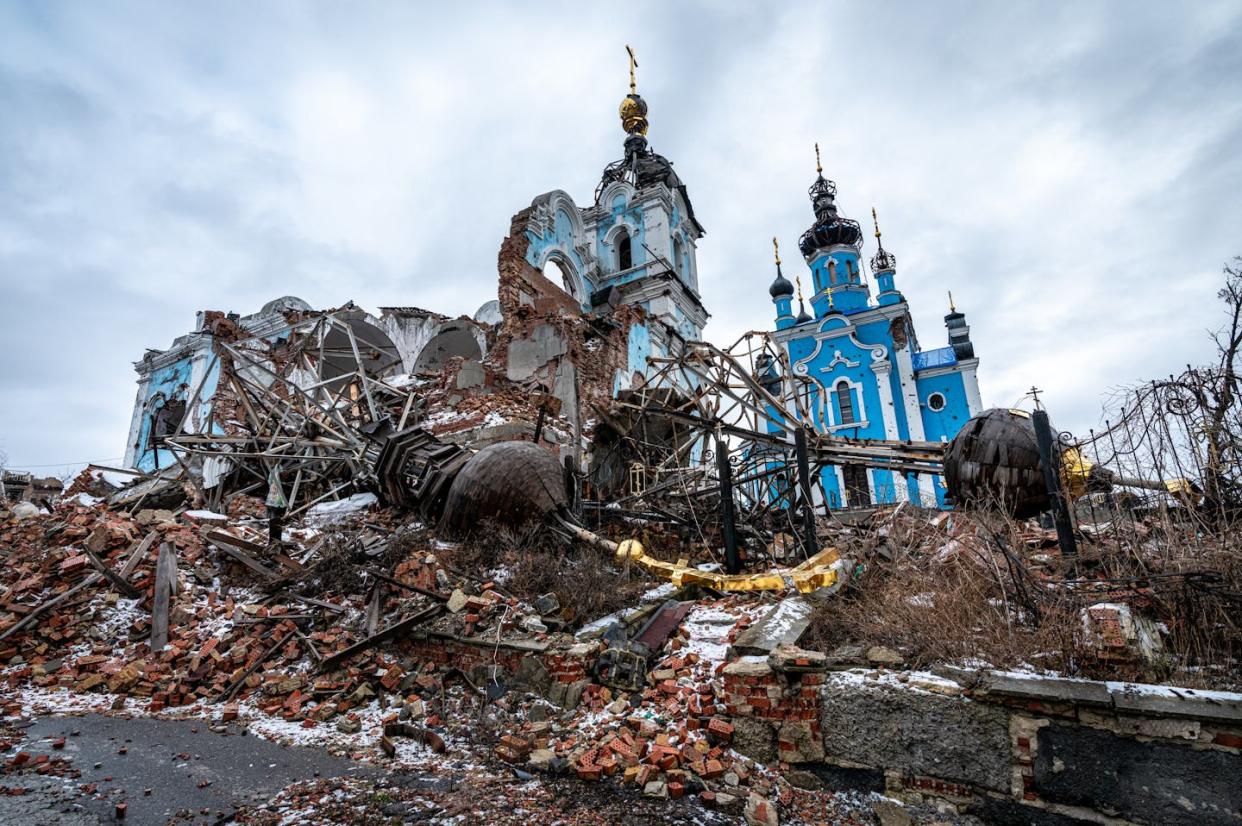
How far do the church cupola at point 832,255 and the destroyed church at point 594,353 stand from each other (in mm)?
107

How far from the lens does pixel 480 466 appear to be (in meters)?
8.85

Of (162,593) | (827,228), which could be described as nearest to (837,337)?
(827,228)

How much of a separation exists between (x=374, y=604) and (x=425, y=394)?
10887mm

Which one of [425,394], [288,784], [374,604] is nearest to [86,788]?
[288,784]

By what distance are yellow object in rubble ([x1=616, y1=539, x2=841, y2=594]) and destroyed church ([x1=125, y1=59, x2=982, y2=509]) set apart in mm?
2559

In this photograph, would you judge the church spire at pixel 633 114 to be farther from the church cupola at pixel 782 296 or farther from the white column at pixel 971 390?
the white column at pixel 971 390

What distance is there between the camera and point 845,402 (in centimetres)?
2855

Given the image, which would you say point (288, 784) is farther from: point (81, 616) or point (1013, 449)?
point (1013, 449)

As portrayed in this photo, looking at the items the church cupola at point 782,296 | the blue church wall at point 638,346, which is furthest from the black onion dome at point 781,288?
the blue church wall at point 638,346

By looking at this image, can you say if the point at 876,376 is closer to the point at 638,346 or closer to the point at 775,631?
the point at 638,346

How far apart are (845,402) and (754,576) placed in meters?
23.2

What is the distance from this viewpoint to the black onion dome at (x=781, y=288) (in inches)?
1373

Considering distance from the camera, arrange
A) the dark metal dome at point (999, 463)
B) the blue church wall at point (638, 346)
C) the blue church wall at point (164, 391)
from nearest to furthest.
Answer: the dark metal dome at point (999, 463), the blue church wall at point (638, 346), the blue church wall at point (164, 391)

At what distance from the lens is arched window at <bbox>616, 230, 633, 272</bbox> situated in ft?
102
